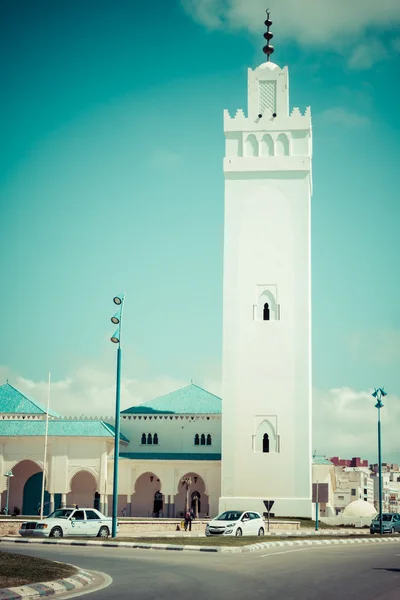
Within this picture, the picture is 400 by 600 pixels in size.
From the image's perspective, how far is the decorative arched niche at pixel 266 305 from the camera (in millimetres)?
52812

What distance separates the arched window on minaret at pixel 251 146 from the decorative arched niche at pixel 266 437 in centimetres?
1837

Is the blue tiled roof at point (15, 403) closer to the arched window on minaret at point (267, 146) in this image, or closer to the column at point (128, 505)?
the column at point (128, 505)

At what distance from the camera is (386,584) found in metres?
16.2

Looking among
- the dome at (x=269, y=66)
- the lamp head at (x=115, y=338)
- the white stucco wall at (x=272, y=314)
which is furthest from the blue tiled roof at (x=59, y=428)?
the dome at (x=269, y=66)

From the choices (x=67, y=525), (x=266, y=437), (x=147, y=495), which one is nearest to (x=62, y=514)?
(x=67, y=525)

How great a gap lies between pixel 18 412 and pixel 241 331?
1821cm

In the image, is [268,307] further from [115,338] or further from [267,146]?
[115,338]

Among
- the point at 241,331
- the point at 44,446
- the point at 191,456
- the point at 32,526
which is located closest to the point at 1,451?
the point at 44,446

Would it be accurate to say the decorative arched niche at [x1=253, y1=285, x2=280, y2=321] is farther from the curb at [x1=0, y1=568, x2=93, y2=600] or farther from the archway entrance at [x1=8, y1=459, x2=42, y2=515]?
the curb at [x1=0, y1=568, x2=93, y2=600]

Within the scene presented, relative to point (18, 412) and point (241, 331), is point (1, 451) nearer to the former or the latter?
point (18, 412)

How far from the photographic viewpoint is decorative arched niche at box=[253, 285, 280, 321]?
52.8 meters

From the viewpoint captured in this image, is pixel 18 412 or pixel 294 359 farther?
pixel 18 412

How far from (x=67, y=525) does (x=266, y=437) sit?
2296cm

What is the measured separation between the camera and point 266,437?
5144 cm
